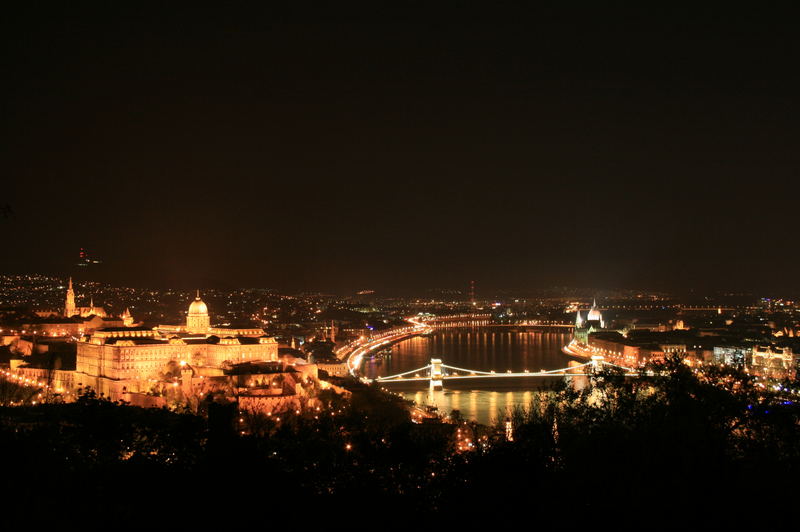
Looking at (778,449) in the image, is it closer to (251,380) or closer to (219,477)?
(219,477)

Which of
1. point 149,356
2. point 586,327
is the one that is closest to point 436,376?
point 149,356

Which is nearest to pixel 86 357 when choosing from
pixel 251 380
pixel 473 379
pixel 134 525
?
pixel 251 380

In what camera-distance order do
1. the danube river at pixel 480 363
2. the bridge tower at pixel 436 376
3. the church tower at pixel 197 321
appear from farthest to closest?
the church tower at pixel 197 321 < the bridge tower at pixel 436 376 < the danube river at pixel 480 363

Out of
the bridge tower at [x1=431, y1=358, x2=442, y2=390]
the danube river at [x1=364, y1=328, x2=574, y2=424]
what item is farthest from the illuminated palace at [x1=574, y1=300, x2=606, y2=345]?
the bridge tower at [x1=431, y1=358, x2=442, y2=390]

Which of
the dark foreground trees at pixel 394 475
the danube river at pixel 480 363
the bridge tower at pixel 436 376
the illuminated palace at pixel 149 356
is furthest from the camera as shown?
the bridge tower at pixel 436 376

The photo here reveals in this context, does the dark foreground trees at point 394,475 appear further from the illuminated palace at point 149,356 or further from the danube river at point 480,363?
the illuminated palace at point 149,356

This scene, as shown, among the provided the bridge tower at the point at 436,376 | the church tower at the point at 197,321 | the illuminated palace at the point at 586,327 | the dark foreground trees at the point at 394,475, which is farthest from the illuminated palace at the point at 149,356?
the illuminated palace at the point at 586,327

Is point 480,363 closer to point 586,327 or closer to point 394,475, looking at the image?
point 586,327
